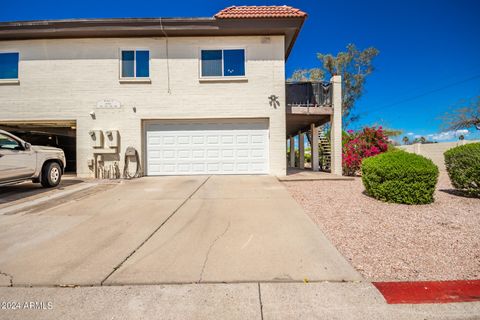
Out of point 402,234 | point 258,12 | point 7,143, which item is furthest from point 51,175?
point 258,12

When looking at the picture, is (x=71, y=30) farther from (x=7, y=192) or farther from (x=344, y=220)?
(x=344, y=220)

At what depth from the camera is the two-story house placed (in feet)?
31.6

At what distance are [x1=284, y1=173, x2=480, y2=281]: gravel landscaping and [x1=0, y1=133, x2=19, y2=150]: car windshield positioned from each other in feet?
25.3

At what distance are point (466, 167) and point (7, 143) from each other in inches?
487

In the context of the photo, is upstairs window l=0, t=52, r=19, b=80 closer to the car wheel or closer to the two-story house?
the two-story house

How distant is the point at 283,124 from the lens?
962cm

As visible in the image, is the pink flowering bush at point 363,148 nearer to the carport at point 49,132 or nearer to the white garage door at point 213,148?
the white garage door at point 213,148

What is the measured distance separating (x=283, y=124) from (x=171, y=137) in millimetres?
4707

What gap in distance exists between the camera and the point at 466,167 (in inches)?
239

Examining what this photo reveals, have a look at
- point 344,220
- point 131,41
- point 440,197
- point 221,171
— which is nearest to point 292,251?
point 344,220

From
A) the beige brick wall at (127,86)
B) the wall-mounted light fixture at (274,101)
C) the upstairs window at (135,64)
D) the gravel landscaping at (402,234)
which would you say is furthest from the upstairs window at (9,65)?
the gravel landscaping at (402,234)

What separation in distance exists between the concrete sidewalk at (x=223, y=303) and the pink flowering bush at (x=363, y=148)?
364 inches

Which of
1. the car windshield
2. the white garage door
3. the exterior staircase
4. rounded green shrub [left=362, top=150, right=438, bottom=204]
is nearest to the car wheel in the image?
the car windshield

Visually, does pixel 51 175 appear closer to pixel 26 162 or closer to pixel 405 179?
pixel 26 162
